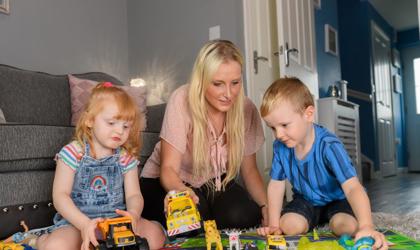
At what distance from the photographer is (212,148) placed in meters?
1.54

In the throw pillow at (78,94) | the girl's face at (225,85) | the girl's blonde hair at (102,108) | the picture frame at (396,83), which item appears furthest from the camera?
the picture frame at (396,83)

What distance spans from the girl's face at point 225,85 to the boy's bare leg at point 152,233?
47cm

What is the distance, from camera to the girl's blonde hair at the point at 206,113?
141cm

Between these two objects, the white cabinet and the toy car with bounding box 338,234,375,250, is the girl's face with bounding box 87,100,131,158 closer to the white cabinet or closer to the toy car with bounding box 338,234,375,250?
the toy car with bounding box 338,234,375,250

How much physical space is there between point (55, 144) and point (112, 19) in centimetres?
223

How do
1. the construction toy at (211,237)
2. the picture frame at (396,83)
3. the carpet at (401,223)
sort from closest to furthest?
the construction toy at (211,237)
the carpet at (401,223)
the picture frame at (396,83)

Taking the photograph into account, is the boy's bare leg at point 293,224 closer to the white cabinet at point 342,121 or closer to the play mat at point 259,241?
the play mat at point 259,241

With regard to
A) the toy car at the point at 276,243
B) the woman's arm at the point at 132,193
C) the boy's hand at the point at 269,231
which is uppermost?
the woman's arm at the point at 132,193

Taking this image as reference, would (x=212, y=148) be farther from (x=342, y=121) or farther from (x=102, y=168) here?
(x=342, y=121)

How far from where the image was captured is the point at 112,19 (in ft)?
11.7

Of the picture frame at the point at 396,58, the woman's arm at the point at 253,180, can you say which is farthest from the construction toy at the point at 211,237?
the picture frame at the point at 396,58

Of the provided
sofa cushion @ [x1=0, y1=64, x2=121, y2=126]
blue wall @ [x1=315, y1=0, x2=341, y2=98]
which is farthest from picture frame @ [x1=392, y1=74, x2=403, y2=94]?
sofa cushion @ [x1=0, y1=64, x2=121, y2=126]

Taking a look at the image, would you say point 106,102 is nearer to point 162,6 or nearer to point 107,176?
point 107,176

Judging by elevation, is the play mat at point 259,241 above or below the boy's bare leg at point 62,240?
below
